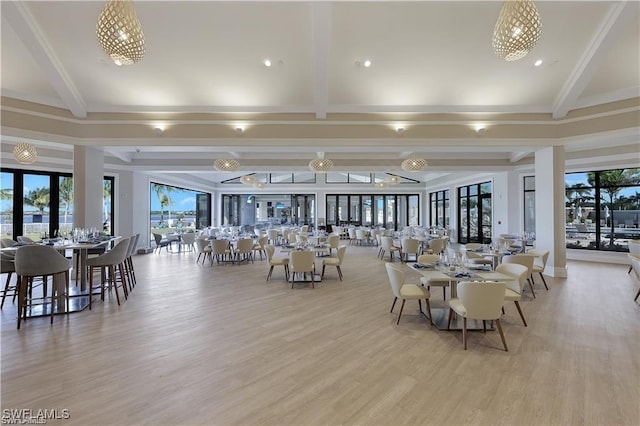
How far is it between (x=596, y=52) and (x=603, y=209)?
6549mm

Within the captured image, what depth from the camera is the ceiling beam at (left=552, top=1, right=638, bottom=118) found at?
4471 mm

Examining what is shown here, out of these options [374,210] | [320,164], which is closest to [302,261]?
[320,164]

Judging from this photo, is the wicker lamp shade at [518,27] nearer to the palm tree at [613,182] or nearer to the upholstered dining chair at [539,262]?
the upholstered dining chair at [539,262]

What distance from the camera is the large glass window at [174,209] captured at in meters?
12.2

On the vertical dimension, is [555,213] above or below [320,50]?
below

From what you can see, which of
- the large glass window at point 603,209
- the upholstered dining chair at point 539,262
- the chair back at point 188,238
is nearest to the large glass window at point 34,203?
the chair back at point 188,238

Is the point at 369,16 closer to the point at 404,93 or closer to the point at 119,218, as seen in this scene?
the point at 404,93

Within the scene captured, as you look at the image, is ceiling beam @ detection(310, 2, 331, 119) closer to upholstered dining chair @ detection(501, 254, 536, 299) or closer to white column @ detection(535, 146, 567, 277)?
upholstered dining chair @ detection(501, 254, 536, 299)

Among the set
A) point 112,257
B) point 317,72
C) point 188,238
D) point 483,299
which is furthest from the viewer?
point 188,238

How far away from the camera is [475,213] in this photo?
Answer: 13352mm

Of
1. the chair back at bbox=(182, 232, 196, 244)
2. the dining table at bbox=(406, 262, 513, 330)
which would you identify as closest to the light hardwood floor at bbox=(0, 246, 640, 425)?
the dining table at bbox=(406, 262, 513, 330)

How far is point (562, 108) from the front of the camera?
6441 millimetres

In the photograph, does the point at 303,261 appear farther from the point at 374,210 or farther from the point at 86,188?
the point at 374,210

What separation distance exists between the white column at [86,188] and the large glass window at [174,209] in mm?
4890
